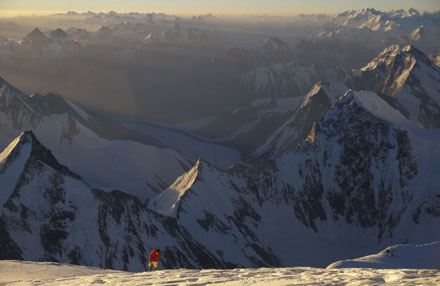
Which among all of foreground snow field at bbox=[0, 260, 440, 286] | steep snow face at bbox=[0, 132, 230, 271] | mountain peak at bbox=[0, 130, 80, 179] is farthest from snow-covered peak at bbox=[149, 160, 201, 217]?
foreground snow field at bbox=[0, 260, 440, 286]

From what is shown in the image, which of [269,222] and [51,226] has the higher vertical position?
[51,226]

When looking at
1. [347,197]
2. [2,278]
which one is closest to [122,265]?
[2,278]

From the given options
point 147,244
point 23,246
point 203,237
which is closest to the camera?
point 23,246

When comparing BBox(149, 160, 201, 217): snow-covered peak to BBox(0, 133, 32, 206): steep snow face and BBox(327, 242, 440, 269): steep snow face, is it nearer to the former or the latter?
BBox(0, 133, 32, 206): steep snow face

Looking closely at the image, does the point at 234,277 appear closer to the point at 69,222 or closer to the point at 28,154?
the point at 69,222

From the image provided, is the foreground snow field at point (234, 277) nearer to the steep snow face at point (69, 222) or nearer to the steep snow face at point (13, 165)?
the steep snow face at point (69, 222)

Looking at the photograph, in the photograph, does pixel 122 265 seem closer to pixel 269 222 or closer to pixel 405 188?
pixel 269 222
